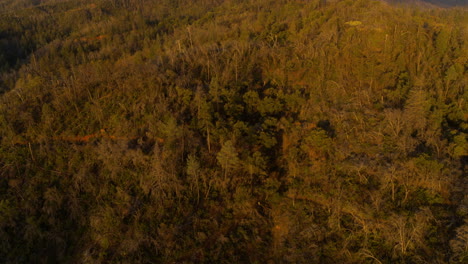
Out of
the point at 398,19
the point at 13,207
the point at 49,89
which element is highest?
the point at 398,19

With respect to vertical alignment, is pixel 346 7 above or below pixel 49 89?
above

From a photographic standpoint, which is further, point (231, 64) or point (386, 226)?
point (231, 64)

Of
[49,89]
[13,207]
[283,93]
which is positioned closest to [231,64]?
[283,93]

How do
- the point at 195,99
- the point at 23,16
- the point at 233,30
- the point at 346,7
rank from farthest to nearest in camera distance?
the point at 23,16 < the point at 233,30 < the point at 346,7 < the point at 195,99

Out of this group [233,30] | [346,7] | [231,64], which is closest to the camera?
[231,64]

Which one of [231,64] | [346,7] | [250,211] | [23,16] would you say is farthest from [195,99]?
[23,16]

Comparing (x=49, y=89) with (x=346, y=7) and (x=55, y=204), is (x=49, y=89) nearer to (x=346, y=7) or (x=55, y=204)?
(x=55, y=204)

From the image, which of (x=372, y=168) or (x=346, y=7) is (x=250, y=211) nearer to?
(x=372, y=168)
